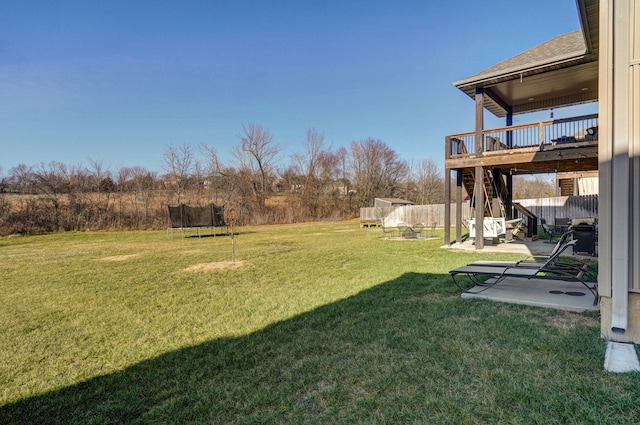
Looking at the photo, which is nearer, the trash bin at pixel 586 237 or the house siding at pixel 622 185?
the house siding at pixel 622 185

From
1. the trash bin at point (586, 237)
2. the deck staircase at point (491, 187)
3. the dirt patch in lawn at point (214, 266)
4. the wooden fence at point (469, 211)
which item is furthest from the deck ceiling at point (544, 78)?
the dirt patch in lawn at point (214, 266)

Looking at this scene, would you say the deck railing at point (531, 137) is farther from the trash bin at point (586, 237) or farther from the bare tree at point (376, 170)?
the bare tree at point (376, 170)

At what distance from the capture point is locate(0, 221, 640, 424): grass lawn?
6.83 feet

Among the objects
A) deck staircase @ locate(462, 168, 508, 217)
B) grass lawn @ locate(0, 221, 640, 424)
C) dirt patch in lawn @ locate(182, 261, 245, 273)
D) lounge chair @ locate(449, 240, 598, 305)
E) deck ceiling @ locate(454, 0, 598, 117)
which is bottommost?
dirt patch in lawn @ locate(182, 261, 245, 273)

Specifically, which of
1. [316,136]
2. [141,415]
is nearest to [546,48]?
[141,415]

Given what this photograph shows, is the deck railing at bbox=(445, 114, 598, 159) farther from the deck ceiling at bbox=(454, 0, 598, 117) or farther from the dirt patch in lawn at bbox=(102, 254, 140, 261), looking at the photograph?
the dirt patch in lawn at bbox=(102, 254, 140, 261)

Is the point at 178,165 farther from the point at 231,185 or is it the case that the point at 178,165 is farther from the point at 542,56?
the point at 542,56

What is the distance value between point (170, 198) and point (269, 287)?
20.5 m

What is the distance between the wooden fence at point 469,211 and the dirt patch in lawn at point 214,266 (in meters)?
12.1

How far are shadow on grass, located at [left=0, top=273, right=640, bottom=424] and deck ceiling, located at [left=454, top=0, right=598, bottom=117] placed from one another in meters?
6.10

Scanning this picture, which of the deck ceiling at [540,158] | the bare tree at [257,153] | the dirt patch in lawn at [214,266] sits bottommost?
the dirt patch in lawn at [214,266]

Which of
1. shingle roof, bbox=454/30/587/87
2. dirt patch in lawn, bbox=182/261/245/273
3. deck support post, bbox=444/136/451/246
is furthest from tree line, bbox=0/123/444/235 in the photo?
shingle roof, bbox=454/30/587/87

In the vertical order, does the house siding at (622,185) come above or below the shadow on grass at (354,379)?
above

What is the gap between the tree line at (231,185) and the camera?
20.0m
